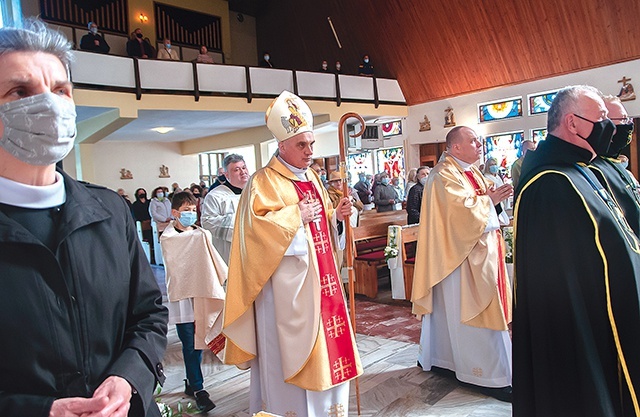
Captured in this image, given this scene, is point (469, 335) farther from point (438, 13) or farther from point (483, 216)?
point (438, 13)

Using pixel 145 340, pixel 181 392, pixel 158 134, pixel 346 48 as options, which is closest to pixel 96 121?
pixel 158 134

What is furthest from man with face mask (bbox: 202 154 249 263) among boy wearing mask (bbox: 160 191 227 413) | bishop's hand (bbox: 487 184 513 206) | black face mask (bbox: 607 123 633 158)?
black face mask (bbox: 607 123 633 158)

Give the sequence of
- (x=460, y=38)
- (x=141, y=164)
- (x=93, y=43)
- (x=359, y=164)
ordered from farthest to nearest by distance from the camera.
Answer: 1. (x=141, y=164)
2. (x=359, y=164)
3. (x=460, y=38)
4. (x=93, y=43)

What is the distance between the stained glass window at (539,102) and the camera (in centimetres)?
1195

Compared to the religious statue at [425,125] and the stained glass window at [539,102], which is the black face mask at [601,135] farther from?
the religious statue at [425,125]

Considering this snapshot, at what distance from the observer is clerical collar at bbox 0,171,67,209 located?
1.13m

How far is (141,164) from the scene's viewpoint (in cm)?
1822

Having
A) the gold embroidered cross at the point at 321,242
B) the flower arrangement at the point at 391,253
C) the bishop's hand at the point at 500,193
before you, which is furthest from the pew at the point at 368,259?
the gold embroidered cross at the point at 321,242

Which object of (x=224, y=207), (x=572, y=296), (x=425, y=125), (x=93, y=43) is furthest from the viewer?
(x=425, y=125)

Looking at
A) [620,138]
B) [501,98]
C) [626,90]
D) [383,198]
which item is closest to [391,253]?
[620,138]

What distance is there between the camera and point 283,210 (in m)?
2.82

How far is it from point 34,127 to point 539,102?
1272 cm

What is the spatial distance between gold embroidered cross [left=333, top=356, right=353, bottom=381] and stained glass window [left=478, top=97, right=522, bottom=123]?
1123cm

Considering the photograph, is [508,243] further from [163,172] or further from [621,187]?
[163,172]
